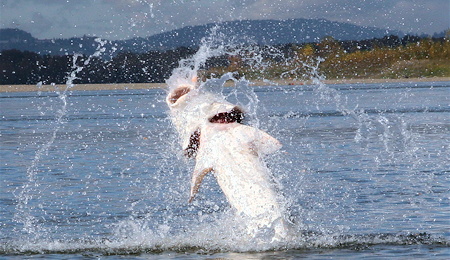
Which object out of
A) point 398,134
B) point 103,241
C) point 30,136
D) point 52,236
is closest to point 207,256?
point 103,241

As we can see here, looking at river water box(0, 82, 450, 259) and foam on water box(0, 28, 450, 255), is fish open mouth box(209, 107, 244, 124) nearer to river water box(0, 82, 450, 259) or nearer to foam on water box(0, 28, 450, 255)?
foam on water box(0, 28, 450, 255)

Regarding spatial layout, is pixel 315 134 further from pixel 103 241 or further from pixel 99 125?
pixel 103 241

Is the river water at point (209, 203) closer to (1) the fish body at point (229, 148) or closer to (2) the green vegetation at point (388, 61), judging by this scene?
(1) the fish body at point (229, 148)

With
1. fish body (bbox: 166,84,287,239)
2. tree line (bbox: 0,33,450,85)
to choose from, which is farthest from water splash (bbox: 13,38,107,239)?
tree line (bbox: 0,33,450,85)

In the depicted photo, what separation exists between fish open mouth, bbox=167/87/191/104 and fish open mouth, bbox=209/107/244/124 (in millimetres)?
398

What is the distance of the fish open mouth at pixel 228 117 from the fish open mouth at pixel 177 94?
398 millimetres

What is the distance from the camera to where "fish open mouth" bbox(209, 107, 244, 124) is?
886 cm

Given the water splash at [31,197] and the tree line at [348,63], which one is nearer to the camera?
the water splash at [31,197]

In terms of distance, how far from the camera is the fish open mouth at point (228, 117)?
886 cm

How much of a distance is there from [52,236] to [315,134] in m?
17.9

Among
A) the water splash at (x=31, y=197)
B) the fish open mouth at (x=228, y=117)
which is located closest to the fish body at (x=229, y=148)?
the fish open mouth at (x=228, y=117)

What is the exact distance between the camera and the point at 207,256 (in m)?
10.4

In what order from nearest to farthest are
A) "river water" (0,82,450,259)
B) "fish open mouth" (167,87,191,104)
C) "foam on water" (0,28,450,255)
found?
"fish open mouth" (167,87,191,104) < "foam on water" (0,28,450,255) < "river water" (0,82,450,259)

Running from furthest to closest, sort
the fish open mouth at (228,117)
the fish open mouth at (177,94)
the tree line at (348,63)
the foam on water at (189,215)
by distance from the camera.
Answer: the tree line at (348,63)
the foam on water at (189,215)
the fish open mouth at (177,94)
the fish open mouth at (228,117)
